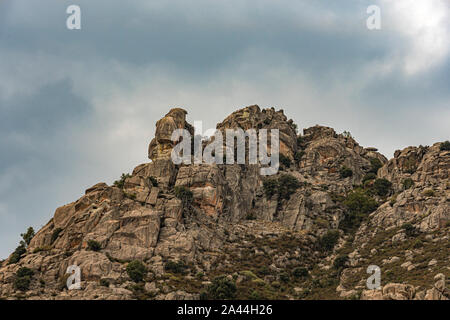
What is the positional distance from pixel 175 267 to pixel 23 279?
19752mm

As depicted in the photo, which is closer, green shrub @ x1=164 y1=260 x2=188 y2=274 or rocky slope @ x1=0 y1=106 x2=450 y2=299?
rocky slope @ x1=0 y1=106 x2=450 y2=299

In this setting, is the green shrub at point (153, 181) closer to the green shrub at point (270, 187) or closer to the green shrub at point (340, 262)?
the green shrub at point (270, 187)

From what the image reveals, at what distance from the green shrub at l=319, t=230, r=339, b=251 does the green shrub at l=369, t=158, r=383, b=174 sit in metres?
32.1

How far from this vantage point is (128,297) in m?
64.6

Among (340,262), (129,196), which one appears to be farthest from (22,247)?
(340,262)

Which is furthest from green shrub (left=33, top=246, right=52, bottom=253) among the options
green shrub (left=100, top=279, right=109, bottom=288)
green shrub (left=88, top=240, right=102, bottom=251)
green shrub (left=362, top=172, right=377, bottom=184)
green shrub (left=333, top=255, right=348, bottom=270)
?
green shrub (left=362, top=172, right=377, bottom=184)

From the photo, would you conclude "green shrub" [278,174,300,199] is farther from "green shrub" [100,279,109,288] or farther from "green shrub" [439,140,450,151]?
"green shrub" [100,279,109,288]

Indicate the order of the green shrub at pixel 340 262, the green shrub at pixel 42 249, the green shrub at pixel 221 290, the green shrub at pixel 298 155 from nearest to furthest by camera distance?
the green shrub at pixel 221 290 < the green shrub at pixel 42 249 < the green shrub at pixel 340 262 < the green shrub at pixel 298 155

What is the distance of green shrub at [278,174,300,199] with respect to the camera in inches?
3984

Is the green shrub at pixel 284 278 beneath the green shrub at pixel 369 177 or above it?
beneath

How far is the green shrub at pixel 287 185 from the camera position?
101 meters

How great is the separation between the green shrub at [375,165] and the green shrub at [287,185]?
72.4 ft

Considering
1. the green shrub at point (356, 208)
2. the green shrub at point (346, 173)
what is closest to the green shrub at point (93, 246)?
the green shrub at point (356, 208)

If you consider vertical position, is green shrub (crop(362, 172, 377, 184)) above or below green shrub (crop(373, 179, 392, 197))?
above
